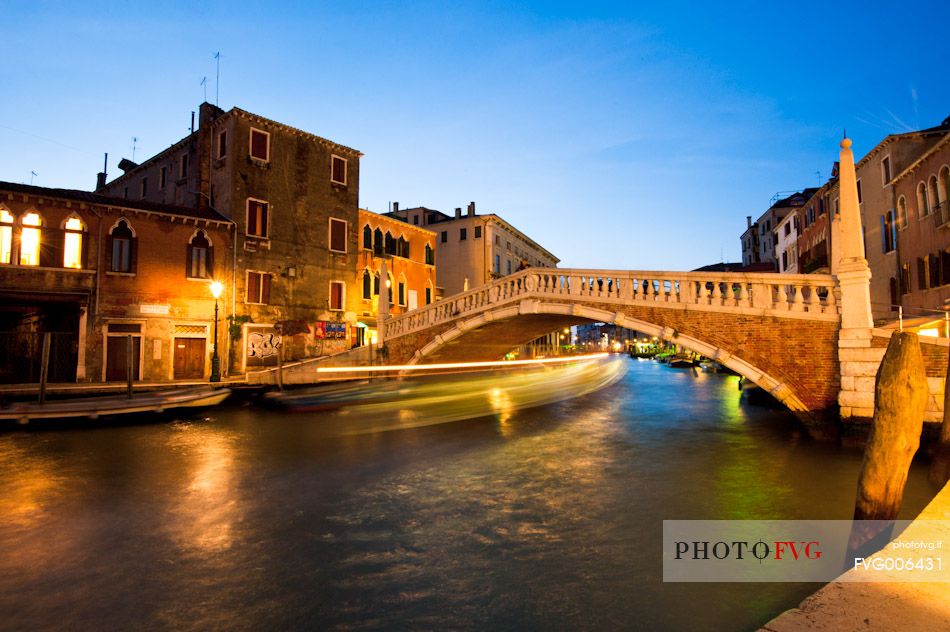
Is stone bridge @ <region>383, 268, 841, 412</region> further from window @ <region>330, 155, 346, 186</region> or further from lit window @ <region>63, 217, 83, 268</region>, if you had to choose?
lit window @ <region>63, 217, 83, 268</region>

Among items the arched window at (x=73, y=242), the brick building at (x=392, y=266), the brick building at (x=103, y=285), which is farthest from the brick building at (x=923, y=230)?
the arched window at (x=73, y=242)

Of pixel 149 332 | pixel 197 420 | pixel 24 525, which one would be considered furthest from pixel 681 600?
pixel 149 332

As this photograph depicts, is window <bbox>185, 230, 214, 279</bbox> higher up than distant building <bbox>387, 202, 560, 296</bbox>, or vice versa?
distant building <bbox>387, 202, 560, 296</bbox>

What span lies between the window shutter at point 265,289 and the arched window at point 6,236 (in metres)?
7.99

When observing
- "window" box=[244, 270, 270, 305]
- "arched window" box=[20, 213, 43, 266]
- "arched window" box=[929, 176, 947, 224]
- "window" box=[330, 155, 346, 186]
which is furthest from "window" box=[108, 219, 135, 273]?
"arched window" box=[929, 176, 947, 224]

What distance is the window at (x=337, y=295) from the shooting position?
24.5 m

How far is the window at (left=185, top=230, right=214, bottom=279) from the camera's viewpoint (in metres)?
20.1

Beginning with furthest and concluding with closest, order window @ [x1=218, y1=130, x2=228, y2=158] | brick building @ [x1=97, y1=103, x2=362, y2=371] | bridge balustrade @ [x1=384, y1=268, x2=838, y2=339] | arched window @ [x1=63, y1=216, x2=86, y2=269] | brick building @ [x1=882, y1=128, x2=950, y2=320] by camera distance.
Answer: window @ [x1=218, y1=130, x2=228, y2=158], brick building @ [x1=97, y1=103, x2=362, y2=371], arched window @ [x1=63, y1=216, x2=86, y2=269], brick building @ [x1=882, y1=128, x2=950, y2=320], bridge balustrade @ [x1=384, y1=268, x2=838, y2=339]

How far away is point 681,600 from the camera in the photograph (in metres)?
4.00

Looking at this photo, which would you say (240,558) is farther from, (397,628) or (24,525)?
(24,525)

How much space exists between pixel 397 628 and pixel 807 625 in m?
2.43

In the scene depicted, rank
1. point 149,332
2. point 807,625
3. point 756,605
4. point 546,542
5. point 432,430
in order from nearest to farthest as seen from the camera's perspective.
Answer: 1. point 807,625
2. point 756,605
3. point 546,542
4. point 432,430
5. point 149,332

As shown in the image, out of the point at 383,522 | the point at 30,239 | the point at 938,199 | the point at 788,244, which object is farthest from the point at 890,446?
the point at 788,244

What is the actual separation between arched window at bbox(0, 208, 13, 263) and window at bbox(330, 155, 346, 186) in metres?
12.1
